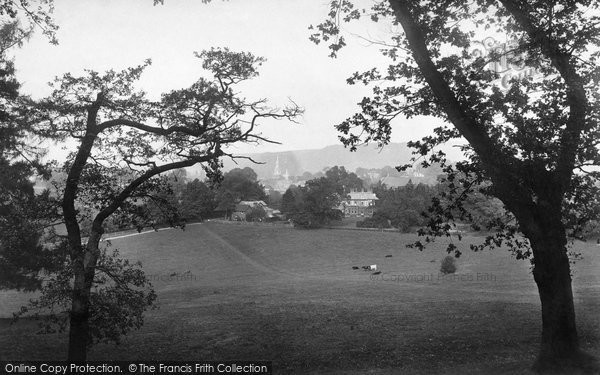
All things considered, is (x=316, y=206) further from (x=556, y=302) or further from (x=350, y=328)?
(x=556, y=302)

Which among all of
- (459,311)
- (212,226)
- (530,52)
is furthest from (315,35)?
(212,226)

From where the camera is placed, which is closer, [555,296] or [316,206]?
[555,296]

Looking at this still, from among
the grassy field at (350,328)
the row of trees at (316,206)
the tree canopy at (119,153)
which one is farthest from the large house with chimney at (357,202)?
the tree canopy at (119,153)

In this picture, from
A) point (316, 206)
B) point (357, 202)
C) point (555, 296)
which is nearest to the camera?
point (555, 296)

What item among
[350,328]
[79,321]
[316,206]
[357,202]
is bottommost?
[350,328]

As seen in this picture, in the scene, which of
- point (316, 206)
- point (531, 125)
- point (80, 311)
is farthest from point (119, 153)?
point (316, 206)

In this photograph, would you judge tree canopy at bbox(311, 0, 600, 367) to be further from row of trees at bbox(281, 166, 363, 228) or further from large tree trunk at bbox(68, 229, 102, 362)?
row of trees at bbox(281, 166, 363, 228)

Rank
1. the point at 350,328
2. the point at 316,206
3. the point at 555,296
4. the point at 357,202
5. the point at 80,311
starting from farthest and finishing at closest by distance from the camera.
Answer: the point at 357,202
the point at 316,206
the point at 350,328
the point at 80,311
the point at 555,296

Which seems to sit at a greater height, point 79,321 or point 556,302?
point 556,302

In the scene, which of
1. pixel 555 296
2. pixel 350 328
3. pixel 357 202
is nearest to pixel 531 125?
pixel 555 296

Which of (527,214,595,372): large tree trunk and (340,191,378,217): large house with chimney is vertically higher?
(340,191,378,217): large house with chimney

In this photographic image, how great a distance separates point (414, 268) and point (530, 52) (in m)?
43.9

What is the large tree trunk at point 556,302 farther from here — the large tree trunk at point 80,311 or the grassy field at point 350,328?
the large tree trunk at point 80,311

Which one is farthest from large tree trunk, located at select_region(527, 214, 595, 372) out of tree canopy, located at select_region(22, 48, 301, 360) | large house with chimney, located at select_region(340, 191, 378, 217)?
large house with chimney, located at select_region(340, 191, 378, 217)
